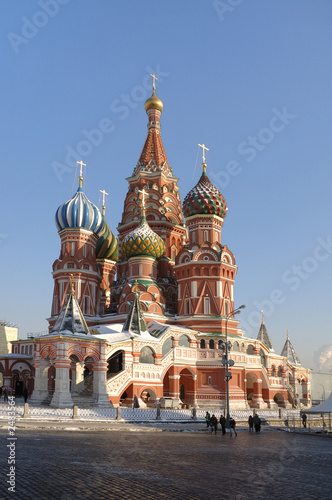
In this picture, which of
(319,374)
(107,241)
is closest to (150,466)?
(107,241)

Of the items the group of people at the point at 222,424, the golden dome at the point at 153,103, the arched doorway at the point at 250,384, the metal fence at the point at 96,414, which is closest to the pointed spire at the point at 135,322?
the metal fence at the point at 96,414

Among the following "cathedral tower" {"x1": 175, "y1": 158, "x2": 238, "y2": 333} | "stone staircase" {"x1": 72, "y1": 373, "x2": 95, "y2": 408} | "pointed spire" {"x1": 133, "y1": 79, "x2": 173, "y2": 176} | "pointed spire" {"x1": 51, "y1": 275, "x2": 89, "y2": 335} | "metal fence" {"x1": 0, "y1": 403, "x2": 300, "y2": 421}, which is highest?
"pointed spire" {"x1": 133, "y1": 79, "x2": 173, "y2": 176}

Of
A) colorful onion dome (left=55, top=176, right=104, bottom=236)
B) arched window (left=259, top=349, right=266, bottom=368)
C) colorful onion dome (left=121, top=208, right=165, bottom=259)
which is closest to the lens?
colorful onion dome (left=121, top=208, right=165, bottom=259)

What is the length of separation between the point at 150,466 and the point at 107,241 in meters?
40.2

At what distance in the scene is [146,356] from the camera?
1385 inches

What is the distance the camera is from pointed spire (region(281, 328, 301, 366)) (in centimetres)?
5492

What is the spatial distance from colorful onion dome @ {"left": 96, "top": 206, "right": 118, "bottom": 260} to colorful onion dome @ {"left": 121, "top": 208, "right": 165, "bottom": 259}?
21.9 ft

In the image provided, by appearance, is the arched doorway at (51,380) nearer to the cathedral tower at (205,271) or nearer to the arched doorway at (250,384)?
the cathedral tower at (205,271)

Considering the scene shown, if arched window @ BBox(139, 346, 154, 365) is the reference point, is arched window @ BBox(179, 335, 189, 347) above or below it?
above

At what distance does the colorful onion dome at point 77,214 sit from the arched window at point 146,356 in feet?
50.5

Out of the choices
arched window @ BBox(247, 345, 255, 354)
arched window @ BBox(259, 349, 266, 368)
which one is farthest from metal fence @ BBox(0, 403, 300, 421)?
arched window @ BBox(259, 349, 266, 368)

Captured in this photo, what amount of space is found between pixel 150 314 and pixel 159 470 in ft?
99.6

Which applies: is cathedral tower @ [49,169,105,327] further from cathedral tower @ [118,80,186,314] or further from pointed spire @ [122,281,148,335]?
pointed spire @ [122,281,148,335]

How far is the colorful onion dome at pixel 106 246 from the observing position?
49.9m
